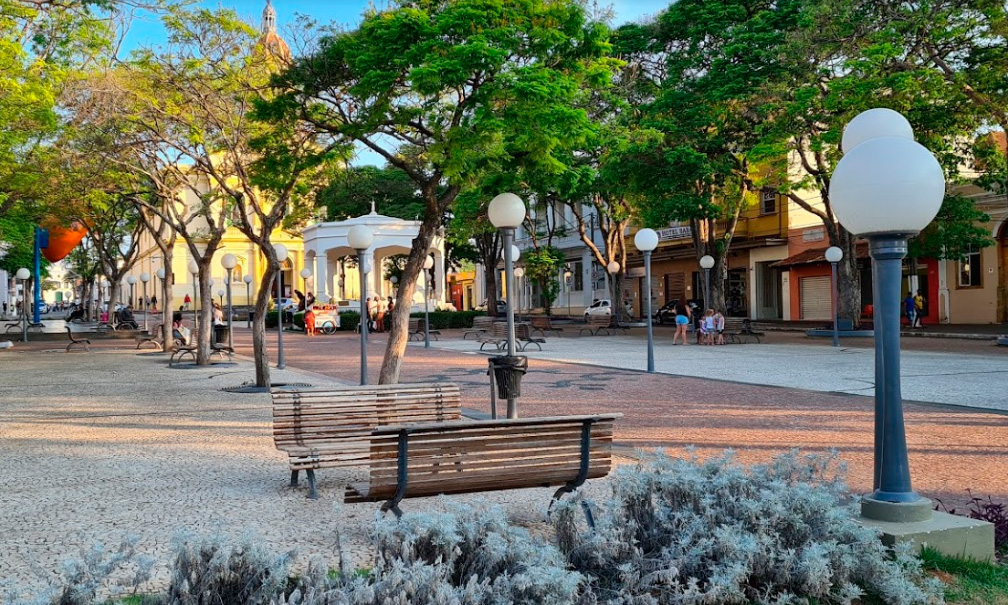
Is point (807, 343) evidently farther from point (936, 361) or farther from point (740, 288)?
point (740, 288)

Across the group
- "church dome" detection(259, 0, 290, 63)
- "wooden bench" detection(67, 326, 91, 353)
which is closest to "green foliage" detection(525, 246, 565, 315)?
"wooden bench" detection(67, 326, 91, 353)

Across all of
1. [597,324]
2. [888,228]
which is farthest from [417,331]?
[888,228]

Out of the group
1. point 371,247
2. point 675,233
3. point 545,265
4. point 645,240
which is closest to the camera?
point 645,240

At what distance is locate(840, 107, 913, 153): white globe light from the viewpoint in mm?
5000

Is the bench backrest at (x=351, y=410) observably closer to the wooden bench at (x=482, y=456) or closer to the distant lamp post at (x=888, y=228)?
the wooden bench at (x=482, y=456)

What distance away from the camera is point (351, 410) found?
6844mm

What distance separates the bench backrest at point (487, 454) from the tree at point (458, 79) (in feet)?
17.2

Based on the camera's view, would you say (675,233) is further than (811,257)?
Yes

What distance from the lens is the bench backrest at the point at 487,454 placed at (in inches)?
193

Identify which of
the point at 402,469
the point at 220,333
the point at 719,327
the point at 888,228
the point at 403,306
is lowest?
the point at 402,469

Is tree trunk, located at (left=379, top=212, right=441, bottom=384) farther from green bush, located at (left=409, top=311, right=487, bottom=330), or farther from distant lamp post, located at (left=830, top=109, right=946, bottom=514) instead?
green bush, located at (left=409, top=311, right=487, bottom=330)

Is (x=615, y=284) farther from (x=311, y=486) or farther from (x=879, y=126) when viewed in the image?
(x=879, y=126)

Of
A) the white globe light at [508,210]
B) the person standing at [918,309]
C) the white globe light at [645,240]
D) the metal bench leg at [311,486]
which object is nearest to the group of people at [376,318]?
the person standing at [918,309]

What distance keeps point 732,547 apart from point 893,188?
2086 mm
